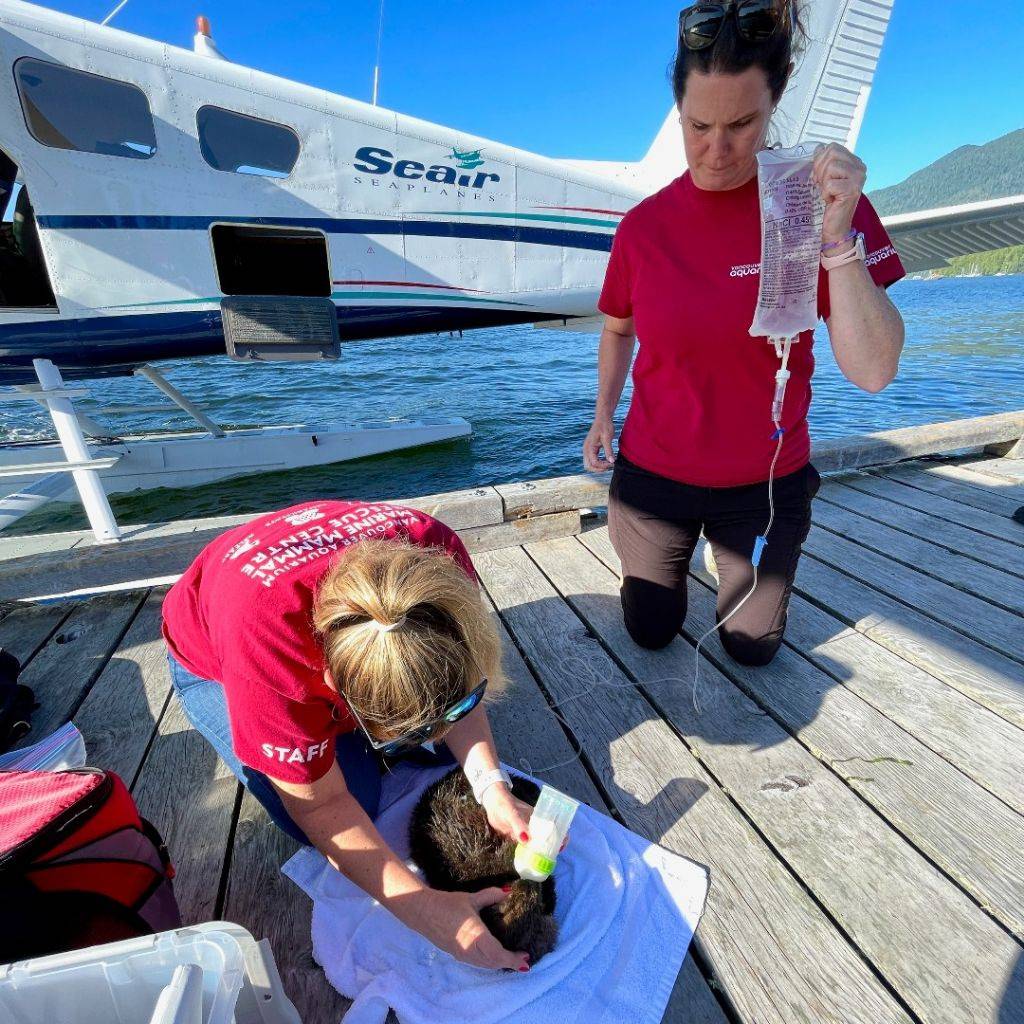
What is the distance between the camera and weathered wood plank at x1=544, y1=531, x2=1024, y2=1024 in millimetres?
1261

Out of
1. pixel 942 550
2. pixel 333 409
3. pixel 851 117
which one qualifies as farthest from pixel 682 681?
pixel 333 409

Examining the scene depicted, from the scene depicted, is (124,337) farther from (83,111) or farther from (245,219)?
(83,111)

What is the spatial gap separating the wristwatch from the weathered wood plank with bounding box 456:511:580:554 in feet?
6.74

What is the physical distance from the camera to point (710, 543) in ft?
7.50

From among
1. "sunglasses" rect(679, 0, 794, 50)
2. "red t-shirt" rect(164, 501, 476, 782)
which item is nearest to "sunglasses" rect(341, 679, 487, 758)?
"red t-shirt" rect(164, 501, 476, 782)

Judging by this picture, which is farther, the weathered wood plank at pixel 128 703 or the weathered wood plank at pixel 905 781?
the weathered wood plank at pixel 128 703

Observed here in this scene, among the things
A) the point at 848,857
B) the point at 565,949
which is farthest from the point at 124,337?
the point at 848,857

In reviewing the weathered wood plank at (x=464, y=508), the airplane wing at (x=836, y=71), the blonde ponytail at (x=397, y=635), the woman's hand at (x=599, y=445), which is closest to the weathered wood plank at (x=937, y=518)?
the woman's hand at (x=599, y=445)

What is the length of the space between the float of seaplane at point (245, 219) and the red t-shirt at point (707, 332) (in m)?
2.74

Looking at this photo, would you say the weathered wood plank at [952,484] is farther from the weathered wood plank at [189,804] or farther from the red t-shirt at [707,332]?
the weathered wood plank at [189,804]

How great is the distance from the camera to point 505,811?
4.66 ft

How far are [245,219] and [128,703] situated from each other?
4.02 meters

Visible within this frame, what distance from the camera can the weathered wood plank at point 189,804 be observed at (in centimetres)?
150

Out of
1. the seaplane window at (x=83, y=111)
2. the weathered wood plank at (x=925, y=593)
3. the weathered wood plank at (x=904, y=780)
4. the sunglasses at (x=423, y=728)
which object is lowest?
the weathered wood plank at (x=904, y=780)
